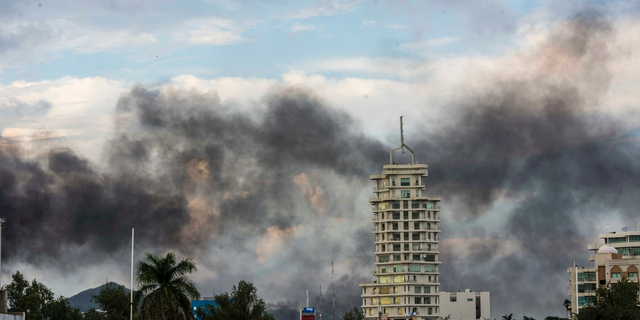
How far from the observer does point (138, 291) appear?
73125 mm

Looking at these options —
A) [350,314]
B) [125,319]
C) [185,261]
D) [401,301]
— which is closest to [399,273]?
[401,301]

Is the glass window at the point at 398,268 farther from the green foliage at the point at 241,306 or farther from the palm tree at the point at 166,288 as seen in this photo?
the palm tree at the point at 166,288

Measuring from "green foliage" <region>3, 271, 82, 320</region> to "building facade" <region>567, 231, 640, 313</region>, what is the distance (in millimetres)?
99569

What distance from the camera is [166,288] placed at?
7212cm

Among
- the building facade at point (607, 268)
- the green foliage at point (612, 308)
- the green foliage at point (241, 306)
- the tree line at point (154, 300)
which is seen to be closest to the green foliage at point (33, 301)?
the tree line at point (154, 300)

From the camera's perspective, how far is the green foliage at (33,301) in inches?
4449

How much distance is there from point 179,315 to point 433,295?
13308 centimetres

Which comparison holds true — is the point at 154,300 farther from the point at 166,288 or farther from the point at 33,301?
the point at 33,301

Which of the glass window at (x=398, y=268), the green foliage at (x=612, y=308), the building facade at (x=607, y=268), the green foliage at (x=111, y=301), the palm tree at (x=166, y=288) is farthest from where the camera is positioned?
the glass window at (x=398, y=268)

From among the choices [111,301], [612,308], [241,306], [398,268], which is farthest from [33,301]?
[398,268]

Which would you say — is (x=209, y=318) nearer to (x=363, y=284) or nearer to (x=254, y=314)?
(x=254, y=314)

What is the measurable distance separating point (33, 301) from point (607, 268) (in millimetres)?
117185

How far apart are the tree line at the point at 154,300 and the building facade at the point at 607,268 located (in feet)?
280

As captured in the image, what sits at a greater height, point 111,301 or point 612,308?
point 111,301
